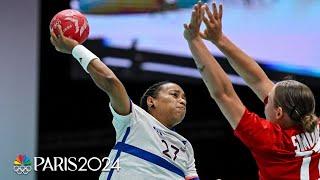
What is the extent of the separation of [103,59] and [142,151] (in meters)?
2.15

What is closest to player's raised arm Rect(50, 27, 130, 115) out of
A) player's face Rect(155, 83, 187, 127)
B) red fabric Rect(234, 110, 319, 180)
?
player's face Rect(155, 83, 187, 127)

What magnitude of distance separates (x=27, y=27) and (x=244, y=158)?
2.25 metres

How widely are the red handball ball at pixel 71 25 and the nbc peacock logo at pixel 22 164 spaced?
7.26 ft

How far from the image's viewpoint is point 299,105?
208cm

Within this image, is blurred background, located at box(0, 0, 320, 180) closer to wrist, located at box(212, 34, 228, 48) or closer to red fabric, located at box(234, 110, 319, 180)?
wrist, located at box(212, 34, 228, 48)

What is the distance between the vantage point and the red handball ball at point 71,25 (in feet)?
8.84

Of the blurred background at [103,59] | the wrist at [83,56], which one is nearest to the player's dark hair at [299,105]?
the wrist at [83,56]

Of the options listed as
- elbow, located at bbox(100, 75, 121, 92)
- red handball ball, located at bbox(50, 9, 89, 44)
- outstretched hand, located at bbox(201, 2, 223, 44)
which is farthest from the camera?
red handball ball, located at bbox(50, 9, 89, 44)

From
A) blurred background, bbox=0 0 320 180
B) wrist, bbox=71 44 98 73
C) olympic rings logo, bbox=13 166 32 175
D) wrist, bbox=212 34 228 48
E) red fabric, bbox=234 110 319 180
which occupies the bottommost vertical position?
olympic rings logo, bbox=13 166 32 175

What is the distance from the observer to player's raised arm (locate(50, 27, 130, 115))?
8.42 feet

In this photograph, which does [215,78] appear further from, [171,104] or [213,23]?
[171,104]

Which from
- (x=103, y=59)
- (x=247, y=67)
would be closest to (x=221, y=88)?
(x=247, y=67)

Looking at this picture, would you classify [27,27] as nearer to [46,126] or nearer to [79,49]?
[46,126]

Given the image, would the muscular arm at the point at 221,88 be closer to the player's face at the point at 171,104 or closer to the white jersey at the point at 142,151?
the white jersey at the point at 142,151
